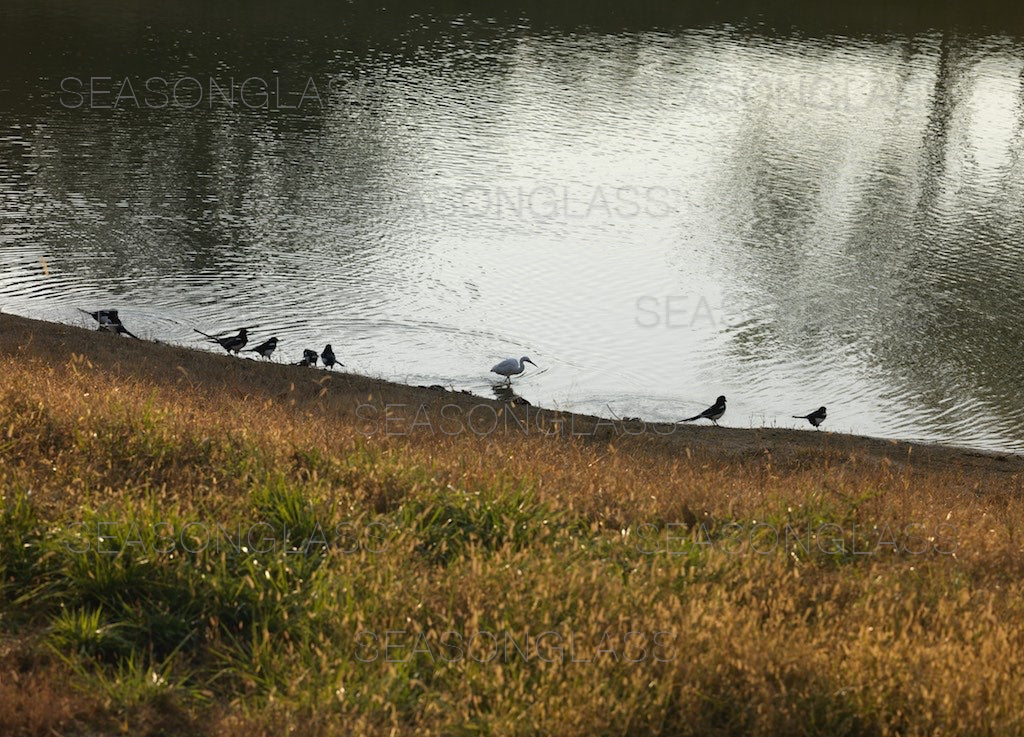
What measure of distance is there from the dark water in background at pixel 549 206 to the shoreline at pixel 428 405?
2.08 meters

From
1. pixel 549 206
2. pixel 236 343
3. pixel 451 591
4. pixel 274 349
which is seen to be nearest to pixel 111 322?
pixel 236 343

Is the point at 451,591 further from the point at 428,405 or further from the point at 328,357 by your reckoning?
the point at 328,357

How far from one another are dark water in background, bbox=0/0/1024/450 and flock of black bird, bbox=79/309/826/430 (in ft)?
2.18

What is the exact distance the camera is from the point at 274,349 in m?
20.2

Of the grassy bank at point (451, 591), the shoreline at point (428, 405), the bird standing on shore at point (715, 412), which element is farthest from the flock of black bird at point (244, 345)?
the grassy bank at point (451, 591)

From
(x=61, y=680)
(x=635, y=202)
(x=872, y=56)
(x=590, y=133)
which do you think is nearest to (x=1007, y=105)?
(x=872, y=56)

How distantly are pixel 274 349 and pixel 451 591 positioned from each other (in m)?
13.8

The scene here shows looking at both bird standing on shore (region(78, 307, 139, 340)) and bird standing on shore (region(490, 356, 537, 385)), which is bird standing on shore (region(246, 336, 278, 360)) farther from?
bird standing on shore (region(490, 356, 537, 385))

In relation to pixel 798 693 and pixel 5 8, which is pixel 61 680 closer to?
pixel 798 693

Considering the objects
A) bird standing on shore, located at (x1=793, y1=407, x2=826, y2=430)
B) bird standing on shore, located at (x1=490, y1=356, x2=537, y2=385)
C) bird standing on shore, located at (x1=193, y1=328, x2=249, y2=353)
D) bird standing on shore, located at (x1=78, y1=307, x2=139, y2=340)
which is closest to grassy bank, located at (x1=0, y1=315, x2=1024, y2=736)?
bird standing on shore, located at (x1=793, y1=407, x2=826, y2=430)

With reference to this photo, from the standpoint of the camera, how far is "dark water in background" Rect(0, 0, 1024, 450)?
22.3 m

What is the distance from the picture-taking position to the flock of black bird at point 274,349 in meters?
19.0

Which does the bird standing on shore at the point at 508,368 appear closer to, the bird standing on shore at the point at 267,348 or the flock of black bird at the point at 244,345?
the flock of black bird at the point at 244,345

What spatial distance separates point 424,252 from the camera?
27453 millimetres
